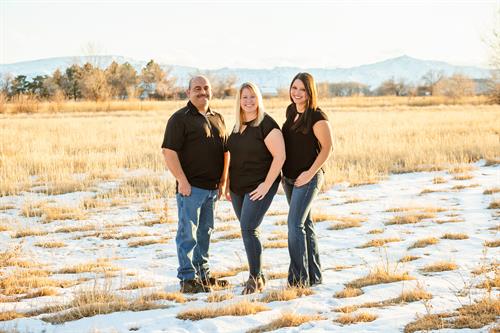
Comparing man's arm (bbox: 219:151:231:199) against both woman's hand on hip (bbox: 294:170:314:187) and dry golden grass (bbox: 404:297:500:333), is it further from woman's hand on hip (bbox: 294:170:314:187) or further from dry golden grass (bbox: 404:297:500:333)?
dry golden grass (bbox: 404:297:500:333)

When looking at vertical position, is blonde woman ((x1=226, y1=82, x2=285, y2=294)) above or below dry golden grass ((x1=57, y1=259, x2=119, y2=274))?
above

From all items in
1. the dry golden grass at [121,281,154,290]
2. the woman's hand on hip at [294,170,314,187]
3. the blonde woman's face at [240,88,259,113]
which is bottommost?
the dry golden grass at [121,281,154,290]

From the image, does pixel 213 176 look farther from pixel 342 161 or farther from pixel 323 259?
pixel 342 161

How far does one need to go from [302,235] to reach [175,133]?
1.51 meters

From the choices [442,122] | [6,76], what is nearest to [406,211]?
[442,122]

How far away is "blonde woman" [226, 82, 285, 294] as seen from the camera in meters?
5.30

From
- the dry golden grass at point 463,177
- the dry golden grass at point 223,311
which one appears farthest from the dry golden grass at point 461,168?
the dry golden grass at point 223,311

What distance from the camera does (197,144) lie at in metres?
5.69

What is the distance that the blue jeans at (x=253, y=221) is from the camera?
5.42 metres

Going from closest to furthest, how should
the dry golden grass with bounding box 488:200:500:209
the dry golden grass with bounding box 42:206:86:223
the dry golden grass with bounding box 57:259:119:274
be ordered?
the dry golden grass with bounding box 57:259:119:274, the dry golden grass with bounding box 488:200:500:209, the dry golden grass with bounding box 42:206:86:223

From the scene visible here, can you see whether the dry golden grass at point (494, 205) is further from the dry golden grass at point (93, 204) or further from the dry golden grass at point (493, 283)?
the dry golden grass at point (93, 204)

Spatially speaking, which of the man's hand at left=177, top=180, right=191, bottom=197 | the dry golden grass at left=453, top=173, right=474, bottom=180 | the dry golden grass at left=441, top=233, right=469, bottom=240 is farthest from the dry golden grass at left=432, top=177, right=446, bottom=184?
the man's hand at left=177, top=180, right=191, bottom=197

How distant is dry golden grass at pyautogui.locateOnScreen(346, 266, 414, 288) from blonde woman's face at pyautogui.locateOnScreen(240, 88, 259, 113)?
1.93 m

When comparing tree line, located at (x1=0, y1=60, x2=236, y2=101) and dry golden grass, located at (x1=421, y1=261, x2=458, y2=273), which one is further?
tree line, located at (x1=0, y1=60, x2=236, y2=101)
